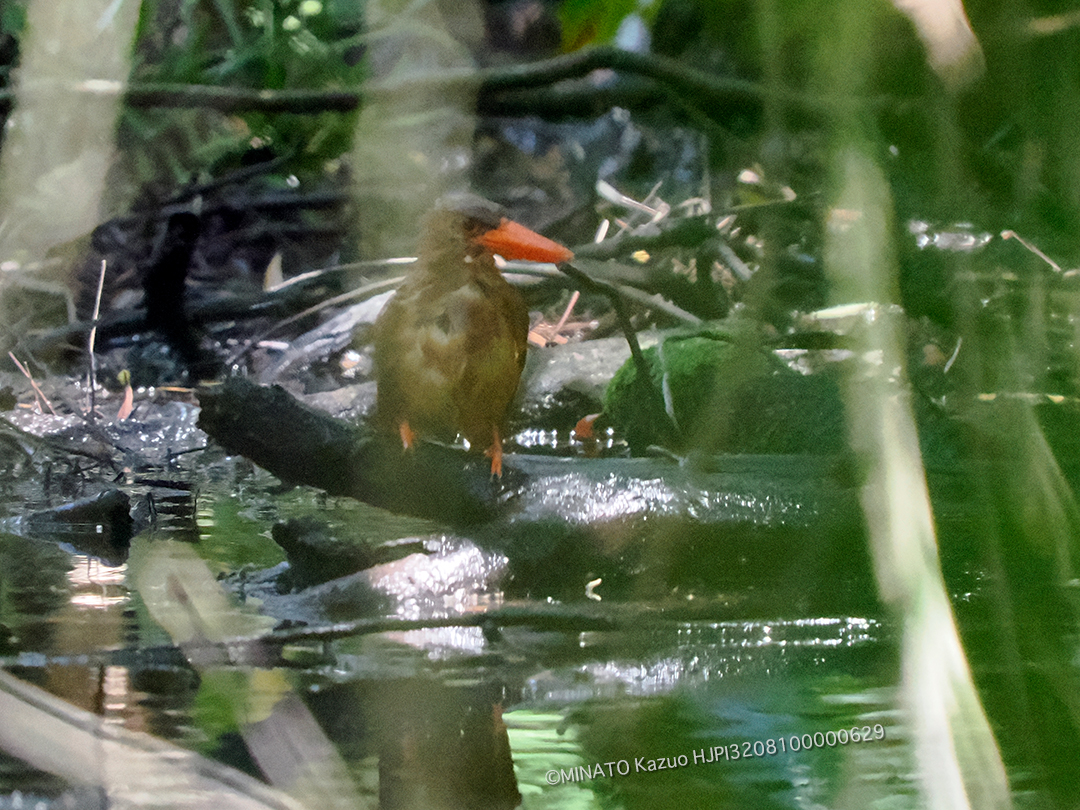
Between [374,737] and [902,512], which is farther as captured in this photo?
[902,512]

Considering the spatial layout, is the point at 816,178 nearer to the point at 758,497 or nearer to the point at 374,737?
the point at 758,497

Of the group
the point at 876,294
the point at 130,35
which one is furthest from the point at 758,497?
the point at 130,35

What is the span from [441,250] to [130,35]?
38 cm

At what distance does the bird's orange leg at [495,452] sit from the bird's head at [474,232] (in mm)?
182

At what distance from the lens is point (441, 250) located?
0.94 meters

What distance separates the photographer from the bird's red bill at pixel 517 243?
3.10ft

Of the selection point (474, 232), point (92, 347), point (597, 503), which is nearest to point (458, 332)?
point (474, 232)

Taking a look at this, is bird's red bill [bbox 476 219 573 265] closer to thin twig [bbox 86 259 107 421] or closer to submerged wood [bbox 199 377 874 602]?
submerged wood [bbox 199 377 874 602]

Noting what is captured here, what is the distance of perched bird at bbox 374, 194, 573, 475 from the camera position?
941mm

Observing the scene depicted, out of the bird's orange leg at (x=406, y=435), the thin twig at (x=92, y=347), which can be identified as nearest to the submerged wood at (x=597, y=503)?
the bird's orange leg at (x=406, y=435)

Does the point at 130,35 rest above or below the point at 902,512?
above

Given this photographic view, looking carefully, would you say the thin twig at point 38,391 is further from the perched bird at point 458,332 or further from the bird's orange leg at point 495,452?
the bird's orange leg at point 495,452

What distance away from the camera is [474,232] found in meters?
0.94

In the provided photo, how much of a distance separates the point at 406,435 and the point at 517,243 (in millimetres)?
224
